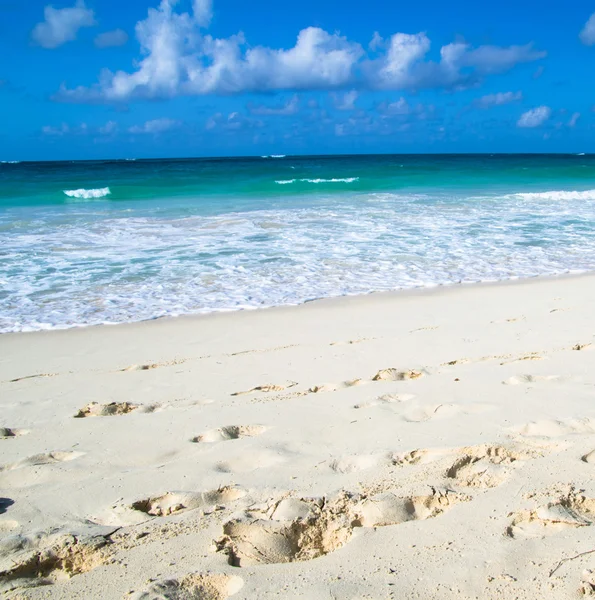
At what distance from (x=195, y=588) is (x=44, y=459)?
1.50 metres

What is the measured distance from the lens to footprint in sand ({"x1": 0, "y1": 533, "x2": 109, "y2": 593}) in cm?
199

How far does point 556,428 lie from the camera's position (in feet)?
9.68

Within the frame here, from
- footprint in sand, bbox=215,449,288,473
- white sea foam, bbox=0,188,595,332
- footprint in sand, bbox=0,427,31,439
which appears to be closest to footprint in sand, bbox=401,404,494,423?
footprint in sand, bbox=215,449,288,473

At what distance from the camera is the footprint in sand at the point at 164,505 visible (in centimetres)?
235

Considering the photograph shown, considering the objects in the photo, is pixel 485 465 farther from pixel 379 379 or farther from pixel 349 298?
pixel 349 298

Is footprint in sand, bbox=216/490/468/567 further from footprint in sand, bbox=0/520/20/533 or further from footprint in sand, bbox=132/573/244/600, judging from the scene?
footprint in sand, bbox=0/520/20/533

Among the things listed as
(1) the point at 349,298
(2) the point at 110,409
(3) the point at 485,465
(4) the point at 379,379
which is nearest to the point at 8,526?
(2) the point at 110,409

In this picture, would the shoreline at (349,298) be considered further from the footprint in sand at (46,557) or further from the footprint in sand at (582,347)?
the footprint in sand at (46,557)

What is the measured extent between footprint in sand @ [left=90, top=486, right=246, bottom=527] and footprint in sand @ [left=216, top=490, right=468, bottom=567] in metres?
0.19

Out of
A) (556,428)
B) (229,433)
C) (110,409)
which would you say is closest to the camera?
(556,428)

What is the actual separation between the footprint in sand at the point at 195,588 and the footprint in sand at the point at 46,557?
11.3 inches

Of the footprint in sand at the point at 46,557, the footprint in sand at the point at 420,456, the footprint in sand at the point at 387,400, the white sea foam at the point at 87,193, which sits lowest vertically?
the footprint in sand at the point at 387,400

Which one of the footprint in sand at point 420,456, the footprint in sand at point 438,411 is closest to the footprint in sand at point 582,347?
the footprint in sand at point 438,411

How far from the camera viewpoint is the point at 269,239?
11.2 metres
